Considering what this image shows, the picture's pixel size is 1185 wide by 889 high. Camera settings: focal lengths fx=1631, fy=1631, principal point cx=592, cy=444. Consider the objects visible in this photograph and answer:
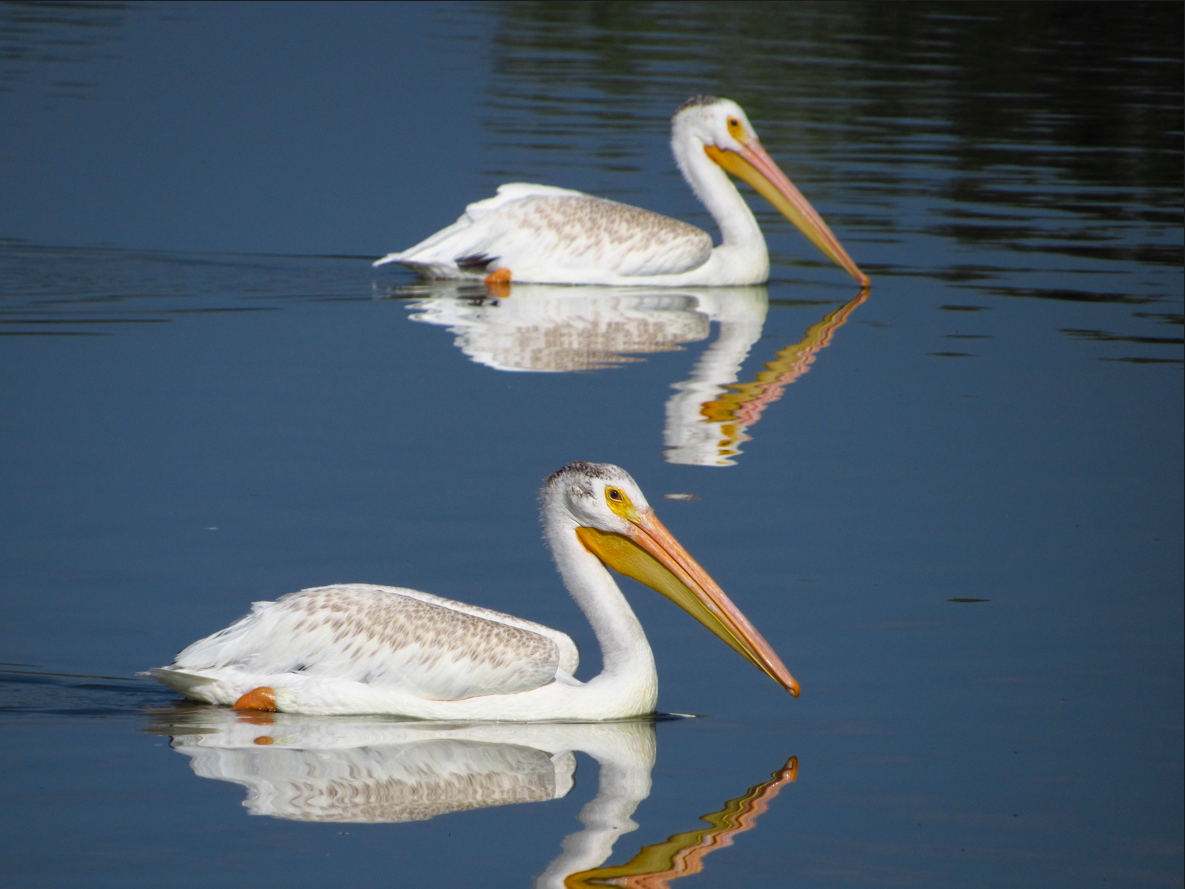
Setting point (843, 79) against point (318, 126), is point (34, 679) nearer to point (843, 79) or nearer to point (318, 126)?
point (318, 126)

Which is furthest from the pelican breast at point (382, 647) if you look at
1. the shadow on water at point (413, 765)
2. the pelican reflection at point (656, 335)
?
the pelican reflection at point (656, 335)

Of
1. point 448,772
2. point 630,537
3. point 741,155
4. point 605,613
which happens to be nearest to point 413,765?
point 448,772

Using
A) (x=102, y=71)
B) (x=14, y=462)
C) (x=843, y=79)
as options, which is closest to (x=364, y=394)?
(x=14, y=462)

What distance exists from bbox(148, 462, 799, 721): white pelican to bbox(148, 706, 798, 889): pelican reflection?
56mm

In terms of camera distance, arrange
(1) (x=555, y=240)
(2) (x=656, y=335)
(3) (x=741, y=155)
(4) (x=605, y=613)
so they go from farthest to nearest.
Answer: (3) (x=741, y=155) < (1) (x=555, y=240) < (2) (x=656, y=335) < (4) (x=605, y=613)

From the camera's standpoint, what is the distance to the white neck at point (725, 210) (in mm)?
10930

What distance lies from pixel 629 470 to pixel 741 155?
5.16 m

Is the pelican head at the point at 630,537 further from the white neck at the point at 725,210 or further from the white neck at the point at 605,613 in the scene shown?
the white neck at the point at 725,210

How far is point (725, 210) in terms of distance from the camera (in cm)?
1108

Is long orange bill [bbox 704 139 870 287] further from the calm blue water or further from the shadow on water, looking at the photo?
the shadow on water

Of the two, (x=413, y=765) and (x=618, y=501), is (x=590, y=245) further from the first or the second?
(x=413, y=765)

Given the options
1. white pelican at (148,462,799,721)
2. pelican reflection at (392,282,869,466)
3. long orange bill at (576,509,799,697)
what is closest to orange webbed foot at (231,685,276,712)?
white pelican at (148,462,799,721)

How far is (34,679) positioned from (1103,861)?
2910 millimetres

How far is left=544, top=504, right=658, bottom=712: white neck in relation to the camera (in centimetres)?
465
